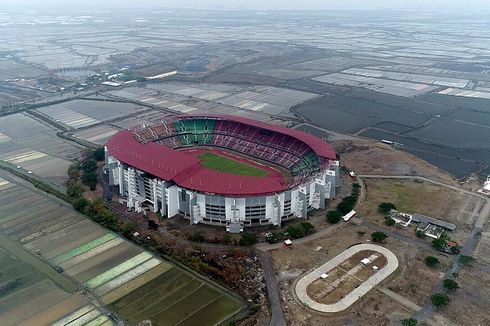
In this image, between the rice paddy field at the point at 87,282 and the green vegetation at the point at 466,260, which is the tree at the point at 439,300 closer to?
the green vegetation at the point at 466,260

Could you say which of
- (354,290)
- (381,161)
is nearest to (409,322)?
(354,290)

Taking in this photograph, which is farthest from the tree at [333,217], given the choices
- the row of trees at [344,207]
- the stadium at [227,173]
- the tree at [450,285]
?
the tree at [450,285]

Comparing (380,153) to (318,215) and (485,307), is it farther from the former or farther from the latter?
(485,307)

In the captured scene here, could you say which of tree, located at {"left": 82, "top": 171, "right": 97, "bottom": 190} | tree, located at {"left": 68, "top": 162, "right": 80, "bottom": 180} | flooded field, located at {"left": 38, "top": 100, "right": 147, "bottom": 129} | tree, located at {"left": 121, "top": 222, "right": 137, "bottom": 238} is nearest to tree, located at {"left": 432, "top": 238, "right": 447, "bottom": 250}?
tree, located at {"left": 121, "top": 222, "right": 137, "bottom": 238}

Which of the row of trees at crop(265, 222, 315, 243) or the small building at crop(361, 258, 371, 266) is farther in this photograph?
the row of trees at crop(265, 222, 315, 243)

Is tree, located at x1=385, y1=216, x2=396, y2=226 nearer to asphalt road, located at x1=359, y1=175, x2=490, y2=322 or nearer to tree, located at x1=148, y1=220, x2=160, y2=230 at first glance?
asphalt road, located at x1=359, y1=175, x2=490, y2=322

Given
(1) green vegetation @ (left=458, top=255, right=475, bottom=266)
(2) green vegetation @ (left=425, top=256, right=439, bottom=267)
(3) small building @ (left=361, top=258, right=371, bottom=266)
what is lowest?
(3) small building @ (left=361, top=258, right=371, bottom=266)

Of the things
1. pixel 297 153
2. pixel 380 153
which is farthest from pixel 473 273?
pixel 380 153
